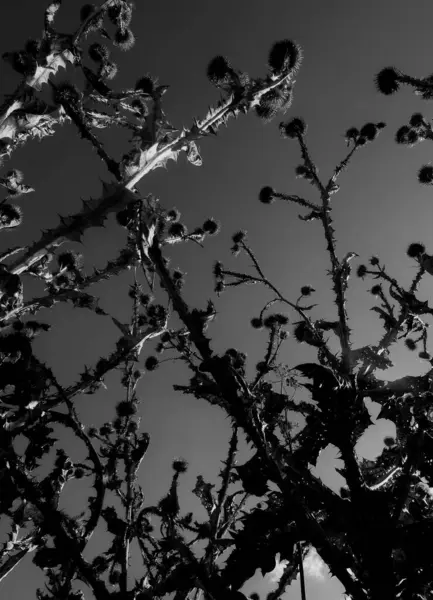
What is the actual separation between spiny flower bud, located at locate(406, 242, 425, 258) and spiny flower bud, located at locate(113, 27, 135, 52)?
7414 mm

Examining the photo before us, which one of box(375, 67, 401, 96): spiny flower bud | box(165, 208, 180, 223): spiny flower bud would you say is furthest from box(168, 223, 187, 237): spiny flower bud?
box(375, 67, 401, 96): spiny flower bud

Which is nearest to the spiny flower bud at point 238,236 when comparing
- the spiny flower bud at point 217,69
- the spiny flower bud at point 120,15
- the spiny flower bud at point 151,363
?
the spiny flower bud at point 217,69

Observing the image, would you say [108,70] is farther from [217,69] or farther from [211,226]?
[211,226]

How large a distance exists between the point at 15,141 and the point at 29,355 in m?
4.44

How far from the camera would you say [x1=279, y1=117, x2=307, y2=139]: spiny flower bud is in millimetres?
7837

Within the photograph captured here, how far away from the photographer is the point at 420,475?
10.8 feet

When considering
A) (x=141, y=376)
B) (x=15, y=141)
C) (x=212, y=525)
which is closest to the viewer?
(x=212, y=525)

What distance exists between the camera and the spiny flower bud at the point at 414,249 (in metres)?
9.40

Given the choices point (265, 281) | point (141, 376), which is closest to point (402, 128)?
point (265, 281)

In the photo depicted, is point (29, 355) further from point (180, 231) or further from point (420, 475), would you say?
point (180, 231)

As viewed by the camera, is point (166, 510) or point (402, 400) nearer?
point (166, 510)

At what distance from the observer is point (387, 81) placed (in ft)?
24.0

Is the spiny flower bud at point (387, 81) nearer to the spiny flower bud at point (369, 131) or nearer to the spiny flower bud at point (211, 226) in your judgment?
the spiny flower bud at point (369, 131)

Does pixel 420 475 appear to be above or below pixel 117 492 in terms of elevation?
below
